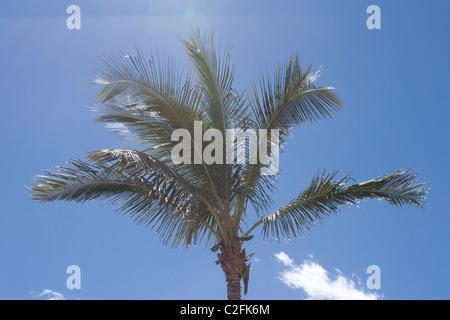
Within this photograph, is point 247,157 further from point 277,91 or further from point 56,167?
point 56,167

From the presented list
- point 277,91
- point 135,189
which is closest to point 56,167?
point 135,189

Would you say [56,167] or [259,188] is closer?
[56,167]

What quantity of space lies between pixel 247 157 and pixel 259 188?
638mm

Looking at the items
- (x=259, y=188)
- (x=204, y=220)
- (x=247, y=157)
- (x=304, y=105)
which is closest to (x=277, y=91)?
(x=304, y=105)

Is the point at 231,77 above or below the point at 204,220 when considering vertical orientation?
above

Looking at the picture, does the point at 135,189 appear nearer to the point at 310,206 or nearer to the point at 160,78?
the point at 160,78

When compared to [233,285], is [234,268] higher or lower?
higher

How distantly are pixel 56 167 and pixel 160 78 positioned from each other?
7.42 ft

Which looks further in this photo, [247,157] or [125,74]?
[247,157]

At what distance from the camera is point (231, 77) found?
7957 mm

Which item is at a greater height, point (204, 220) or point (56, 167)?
point (56, 167)
